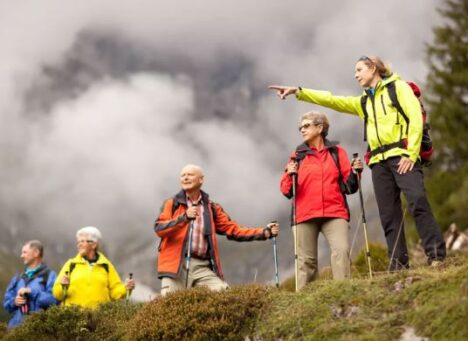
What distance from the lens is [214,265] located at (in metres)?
9.32

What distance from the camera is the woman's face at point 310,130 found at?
9039 millimetres

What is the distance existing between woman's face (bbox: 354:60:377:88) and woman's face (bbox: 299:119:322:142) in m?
0.90

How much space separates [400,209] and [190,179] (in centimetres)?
321

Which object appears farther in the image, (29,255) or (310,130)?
(29,255)

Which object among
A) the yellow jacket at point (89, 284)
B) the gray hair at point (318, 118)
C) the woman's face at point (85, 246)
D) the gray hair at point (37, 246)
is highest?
the gray hair at point (318, 118)

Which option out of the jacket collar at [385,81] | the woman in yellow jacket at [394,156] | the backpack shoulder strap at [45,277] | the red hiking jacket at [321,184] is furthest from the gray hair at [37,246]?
the jacket collar at [385,81]

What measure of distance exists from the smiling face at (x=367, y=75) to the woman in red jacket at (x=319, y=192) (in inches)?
32.7

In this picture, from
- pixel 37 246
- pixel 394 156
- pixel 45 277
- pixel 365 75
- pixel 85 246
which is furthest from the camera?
pixel 37 246

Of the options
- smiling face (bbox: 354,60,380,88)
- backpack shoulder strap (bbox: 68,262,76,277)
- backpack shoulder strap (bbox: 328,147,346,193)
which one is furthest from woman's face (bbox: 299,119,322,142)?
backpack shoulder strap (bbox: 68,262,76,277)

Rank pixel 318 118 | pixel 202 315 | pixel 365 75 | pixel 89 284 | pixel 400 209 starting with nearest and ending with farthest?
pixel 202 315
pixel 400 209
pixel 365 75
pixel 318 118
pixel 89 284

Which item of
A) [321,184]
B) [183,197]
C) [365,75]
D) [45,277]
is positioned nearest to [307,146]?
[321,184]

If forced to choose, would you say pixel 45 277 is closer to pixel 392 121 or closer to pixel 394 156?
pixel 394 156

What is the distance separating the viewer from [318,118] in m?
9.12

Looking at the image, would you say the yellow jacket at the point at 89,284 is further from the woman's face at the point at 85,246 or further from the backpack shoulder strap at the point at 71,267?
the woman's face at the point at 85,246
